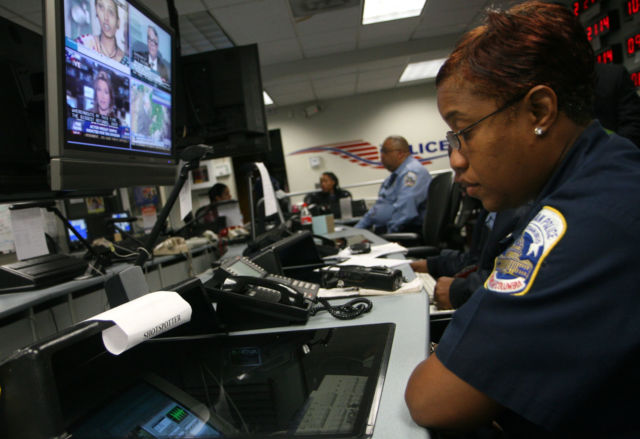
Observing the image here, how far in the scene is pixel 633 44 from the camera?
315 cm

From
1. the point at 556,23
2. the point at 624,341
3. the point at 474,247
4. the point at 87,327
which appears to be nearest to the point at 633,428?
the point at 624,341

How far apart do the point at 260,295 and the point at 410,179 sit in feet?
8.69


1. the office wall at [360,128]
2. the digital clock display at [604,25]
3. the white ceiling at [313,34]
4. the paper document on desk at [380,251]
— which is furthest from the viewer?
the office wall at [360,128]

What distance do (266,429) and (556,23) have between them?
687mm

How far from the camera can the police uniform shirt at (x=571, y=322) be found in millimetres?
396

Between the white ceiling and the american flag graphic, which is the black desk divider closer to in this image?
the white ceiling

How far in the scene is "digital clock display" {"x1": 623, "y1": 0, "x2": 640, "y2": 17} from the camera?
3.04 meters

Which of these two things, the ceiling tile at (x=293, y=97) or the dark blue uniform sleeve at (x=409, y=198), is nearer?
the dark blue uniform sleeve at (x=409, y=198)

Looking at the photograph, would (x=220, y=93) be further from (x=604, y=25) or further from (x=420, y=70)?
(x=420, y=70)

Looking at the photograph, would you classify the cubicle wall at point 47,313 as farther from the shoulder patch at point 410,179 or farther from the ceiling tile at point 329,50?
the ceiling tile at point 329,50

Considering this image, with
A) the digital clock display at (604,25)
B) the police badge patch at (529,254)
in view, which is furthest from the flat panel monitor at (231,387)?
the digital clock display at (604,25)

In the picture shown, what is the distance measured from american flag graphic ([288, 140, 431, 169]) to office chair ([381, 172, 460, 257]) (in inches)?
194

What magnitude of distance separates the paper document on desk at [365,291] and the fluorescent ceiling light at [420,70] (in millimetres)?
5484

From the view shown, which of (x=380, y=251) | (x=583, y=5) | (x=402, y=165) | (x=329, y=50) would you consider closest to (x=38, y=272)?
(x=380, y=251)
